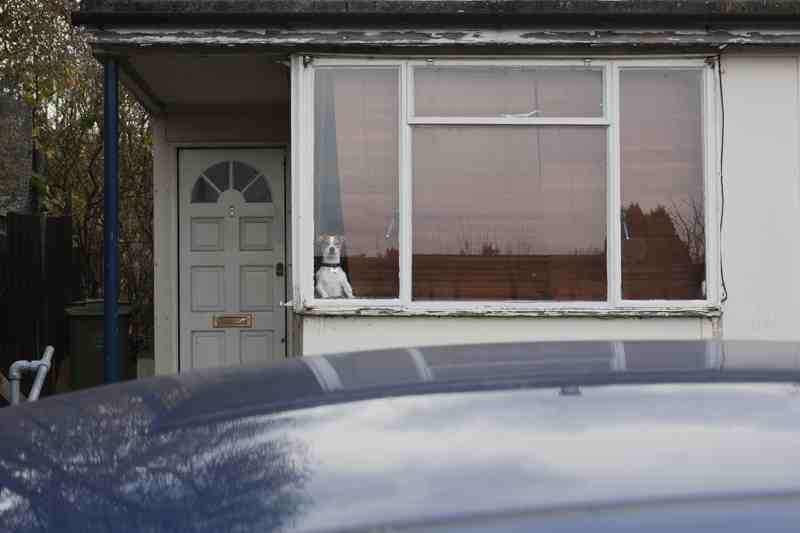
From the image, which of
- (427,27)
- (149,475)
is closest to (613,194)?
(427,27)

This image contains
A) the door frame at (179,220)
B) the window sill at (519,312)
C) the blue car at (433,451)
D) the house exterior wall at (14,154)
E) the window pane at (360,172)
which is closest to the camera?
the blue car at (433,451)

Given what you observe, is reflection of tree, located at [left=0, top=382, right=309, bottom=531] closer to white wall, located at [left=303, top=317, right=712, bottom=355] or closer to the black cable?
white wall, located at [left=303, top=317, right=712, bottom=355]

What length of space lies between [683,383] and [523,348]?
80 centimetres

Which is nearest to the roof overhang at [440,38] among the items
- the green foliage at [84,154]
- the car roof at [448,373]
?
the car roof at [448,373]

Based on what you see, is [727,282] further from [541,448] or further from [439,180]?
[541,448]

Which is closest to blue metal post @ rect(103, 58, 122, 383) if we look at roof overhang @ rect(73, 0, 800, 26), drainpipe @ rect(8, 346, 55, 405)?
roof overhang @ rect(73, 0, 800, 26)

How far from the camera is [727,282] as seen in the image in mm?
6836

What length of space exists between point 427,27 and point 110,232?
2625 mm

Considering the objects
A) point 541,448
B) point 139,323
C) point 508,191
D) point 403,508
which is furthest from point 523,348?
point 139,323

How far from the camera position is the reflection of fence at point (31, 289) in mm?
9133

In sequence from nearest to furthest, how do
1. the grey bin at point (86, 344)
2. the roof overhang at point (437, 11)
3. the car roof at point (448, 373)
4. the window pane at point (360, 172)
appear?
the car roof at point (448, 373) < the roof overhang at point (437, 11) < the window pane at point (360, 172) < the grey bin at point (86, 344)

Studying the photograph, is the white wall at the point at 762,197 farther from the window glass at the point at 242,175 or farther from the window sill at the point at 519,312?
the window glass at the point at 242,175

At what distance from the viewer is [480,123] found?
269 inches

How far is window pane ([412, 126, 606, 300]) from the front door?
95.4 inches
